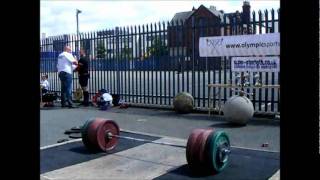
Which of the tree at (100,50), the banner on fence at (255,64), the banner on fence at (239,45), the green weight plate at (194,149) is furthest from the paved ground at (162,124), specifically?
the tree at (100,50)

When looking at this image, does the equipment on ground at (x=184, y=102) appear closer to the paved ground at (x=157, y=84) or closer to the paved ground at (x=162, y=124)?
the paved ground at (x=162, y=124)

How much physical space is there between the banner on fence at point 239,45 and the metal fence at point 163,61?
0.19 metres

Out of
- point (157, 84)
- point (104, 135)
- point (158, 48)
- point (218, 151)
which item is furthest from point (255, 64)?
point (218, 151)

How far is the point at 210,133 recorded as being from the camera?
18.5ft

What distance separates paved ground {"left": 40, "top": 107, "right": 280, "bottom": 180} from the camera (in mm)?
5875

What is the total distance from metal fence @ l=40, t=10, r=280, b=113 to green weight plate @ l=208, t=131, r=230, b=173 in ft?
15.0

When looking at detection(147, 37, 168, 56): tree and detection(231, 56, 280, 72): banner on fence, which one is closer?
detection(231, 56, 280, 72): banner on fence

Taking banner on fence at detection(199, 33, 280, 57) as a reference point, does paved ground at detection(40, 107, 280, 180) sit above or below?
below

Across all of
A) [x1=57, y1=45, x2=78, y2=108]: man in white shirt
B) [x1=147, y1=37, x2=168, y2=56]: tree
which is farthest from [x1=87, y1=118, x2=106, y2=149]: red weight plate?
[x1=57, y1=45, x2=78, y2=108]: man in white shirt

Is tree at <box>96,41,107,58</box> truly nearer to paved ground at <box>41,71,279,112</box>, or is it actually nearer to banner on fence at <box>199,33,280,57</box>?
paved ground at <box>41,71,279,112</box>

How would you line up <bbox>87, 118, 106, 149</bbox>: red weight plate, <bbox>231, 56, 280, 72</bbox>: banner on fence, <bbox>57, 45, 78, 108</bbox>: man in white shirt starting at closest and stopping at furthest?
1. <bbox>87, 118, 106, 149</bbox>: red weight plate
2. <bbox>231, 56, 280, 72</bbox>: banner on fence
3. <bbox>57, 45, 78, 108</bbox>: man in white shirt

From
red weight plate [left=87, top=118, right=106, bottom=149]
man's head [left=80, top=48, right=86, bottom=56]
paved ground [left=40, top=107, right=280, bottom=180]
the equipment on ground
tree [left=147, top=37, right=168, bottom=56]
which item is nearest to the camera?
paved ground [left=40, top=107, right=280, bottom=180]

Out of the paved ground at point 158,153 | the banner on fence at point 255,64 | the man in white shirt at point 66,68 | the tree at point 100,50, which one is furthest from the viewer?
the tree at point 100,50

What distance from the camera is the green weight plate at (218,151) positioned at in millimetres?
5566
